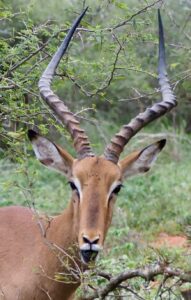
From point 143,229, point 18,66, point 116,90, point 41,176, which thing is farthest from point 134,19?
point 116,90

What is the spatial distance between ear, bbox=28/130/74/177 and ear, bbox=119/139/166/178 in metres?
0.41

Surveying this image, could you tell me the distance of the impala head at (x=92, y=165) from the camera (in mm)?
6055

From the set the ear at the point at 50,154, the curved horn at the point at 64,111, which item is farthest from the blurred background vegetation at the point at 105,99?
the curved horn at the point at 64,111

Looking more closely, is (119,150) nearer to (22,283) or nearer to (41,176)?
(22,283)

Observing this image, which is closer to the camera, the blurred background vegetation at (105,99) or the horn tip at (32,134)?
the horn tip at (32,134)

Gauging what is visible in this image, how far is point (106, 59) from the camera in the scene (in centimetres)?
835

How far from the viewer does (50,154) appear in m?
6.77

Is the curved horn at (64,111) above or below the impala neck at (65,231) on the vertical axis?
above

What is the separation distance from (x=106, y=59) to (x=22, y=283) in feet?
8.30

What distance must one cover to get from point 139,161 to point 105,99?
Result: 5.04 ft

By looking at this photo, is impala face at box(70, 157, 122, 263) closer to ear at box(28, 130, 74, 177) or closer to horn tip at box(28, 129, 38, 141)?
ear at box(28, 130, 74, 177)

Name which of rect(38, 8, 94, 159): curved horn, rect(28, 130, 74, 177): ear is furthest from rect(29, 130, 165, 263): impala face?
rect(38, 8, 94, 159): curved horn

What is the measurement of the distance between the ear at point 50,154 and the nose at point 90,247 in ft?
2.89

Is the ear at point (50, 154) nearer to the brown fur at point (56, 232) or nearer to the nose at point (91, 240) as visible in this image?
the brown fur at point (56, 232)
